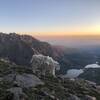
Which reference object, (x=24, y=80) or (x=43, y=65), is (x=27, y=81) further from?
(x=43, y=65)

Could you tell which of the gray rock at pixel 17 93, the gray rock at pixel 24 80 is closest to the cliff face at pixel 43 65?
the gray rock at pixel 24 80

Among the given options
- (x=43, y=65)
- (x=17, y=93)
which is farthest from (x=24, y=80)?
(x=43, y=65)

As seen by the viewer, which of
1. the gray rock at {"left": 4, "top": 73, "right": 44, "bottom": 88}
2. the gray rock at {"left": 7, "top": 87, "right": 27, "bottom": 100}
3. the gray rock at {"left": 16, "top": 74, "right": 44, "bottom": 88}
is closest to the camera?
the gray rock at {"left": 7, "top": 87, "right": 27, "bottom": 100}

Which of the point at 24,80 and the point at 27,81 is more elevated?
the point at 24,80

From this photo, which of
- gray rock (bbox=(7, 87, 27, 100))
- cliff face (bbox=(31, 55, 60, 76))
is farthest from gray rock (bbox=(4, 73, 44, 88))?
cliff face (bbox=(31, 55, 60, 76))

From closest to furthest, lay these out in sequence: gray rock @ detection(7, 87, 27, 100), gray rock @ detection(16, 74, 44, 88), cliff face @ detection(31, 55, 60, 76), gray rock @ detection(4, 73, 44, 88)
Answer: gray rock @ detection(7, 87, 27, 100) → gray rock @ detection(16, 74, 44, 88) → gray rock @ detection(4, 73, 44, 88) → cliff face @ detection(31, 55, 60, 76)

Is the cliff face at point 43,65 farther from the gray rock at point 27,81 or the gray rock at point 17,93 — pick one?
the gray rock at point 17,93

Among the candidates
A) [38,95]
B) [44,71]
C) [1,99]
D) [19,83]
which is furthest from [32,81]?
[44,71]

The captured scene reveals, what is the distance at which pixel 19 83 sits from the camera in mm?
46406

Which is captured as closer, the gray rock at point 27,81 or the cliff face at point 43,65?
the gray rock at point 27,81

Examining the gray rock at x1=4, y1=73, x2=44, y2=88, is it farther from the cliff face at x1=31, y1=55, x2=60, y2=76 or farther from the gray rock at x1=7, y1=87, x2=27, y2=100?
the cliff face at x1=31, y1=55, x2=60, y2=76

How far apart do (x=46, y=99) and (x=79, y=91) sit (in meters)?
13.1

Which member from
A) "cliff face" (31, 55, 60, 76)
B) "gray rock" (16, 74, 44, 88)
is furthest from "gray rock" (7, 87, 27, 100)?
"cliff face" (31, 55, 60, 76)

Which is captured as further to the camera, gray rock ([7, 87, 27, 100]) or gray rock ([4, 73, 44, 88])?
gray rock ([4, 73, 44, 88])
